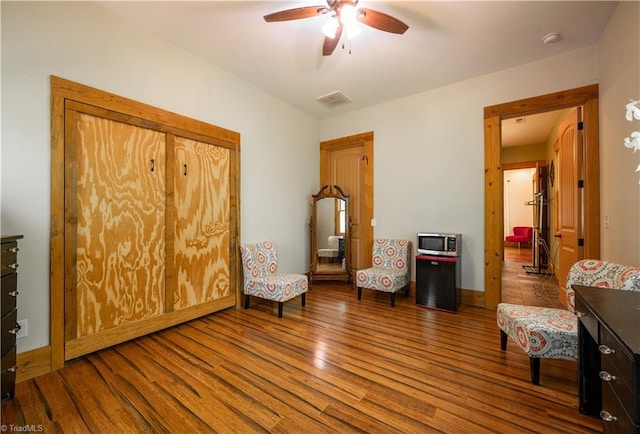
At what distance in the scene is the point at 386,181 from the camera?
4102mm

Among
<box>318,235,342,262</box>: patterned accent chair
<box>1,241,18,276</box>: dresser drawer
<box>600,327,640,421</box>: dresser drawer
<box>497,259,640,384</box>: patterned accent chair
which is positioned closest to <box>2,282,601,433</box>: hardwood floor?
<box>497,259,640,384</box>: patterned accent chair

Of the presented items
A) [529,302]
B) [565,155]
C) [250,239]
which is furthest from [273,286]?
[565,155]

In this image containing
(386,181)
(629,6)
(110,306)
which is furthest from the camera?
(386,181)

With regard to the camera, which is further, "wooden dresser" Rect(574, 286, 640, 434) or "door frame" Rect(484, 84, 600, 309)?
"door frame" Rect(484, 84, 600, 309)

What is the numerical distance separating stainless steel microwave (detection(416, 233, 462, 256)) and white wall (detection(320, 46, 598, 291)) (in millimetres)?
268

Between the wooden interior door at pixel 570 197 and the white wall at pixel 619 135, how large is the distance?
0.35 meters

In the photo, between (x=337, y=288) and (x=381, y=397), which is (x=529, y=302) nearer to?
(x=337, y=288)

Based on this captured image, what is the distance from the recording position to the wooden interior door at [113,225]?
6.91 ft

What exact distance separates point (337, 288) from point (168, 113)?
3.28 metres

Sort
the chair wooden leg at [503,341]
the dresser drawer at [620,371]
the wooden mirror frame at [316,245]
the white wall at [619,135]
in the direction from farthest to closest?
1. the wooden mirror frame at [316,245]
2. the chair wooden leg at [503,341]
3. the white wall at [619,135]
4. the dresser drawer at [620,371]

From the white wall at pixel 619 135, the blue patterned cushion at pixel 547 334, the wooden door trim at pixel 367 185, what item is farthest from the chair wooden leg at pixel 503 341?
the wooden door trim at pixel 367 185

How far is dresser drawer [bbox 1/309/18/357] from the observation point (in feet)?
5.04

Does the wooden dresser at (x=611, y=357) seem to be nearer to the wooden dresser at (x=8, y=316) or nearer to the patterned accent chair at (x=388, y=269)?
the patterned accent chair at (x=388, y=269)

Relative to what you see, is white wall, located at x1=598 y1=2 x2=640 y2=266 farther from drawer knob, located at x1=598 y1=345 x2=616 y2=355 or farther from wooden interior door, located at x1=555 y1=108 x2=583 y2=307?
drawer knob, located at x1=598 y1=345 x2=616 y2=355
